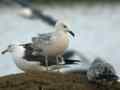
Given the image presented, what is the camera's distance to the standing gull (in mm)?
2807

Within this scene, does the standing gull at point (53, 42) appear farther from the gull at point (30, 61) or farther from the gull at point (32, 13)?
the gull at point (32, 13)

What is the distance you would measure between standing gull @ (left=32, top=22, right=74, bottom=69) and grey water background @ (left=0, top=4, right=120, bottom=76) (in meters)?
0.38

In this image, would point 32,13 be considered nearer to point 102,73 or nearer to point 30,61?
point 30,61

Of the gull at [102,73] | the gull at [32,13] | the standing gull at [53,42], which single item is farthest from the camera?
the gull at [32,13]

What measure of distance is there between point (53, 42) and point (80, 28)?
0.56 m

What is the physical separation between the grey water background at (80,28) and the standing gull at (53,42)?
1.26ft

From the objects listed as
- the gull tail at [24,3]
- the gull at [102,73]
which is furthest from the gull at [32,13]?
the gull at [102,73]

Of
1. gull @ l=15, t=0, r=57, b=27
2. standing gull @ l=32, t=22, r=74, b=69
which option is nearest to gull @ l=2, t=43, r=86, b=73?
standing gull @ l=32, t=22, r=74, b=69

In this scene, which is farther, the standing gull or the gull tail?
the gull tail

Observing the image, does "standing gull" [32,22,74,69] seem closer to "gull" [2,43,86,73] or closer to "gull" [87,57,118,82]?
"gull" [2,43,86,73]

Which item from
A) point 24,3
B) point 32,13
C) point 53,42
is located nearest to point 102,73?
point 53,42

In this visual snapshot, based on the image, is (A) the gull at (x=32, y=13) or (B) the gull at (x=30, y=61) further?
(A) the gull at (x=32, y=13)

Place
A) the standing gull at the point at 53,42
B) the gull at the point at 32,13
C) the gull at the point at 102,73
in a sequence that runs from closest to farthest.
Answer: the gull at the point at 102,73, the standing gull at the point at 53,42, the gull at the point at 32,13

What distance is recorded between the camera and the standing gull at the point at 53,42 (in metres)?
2.81
